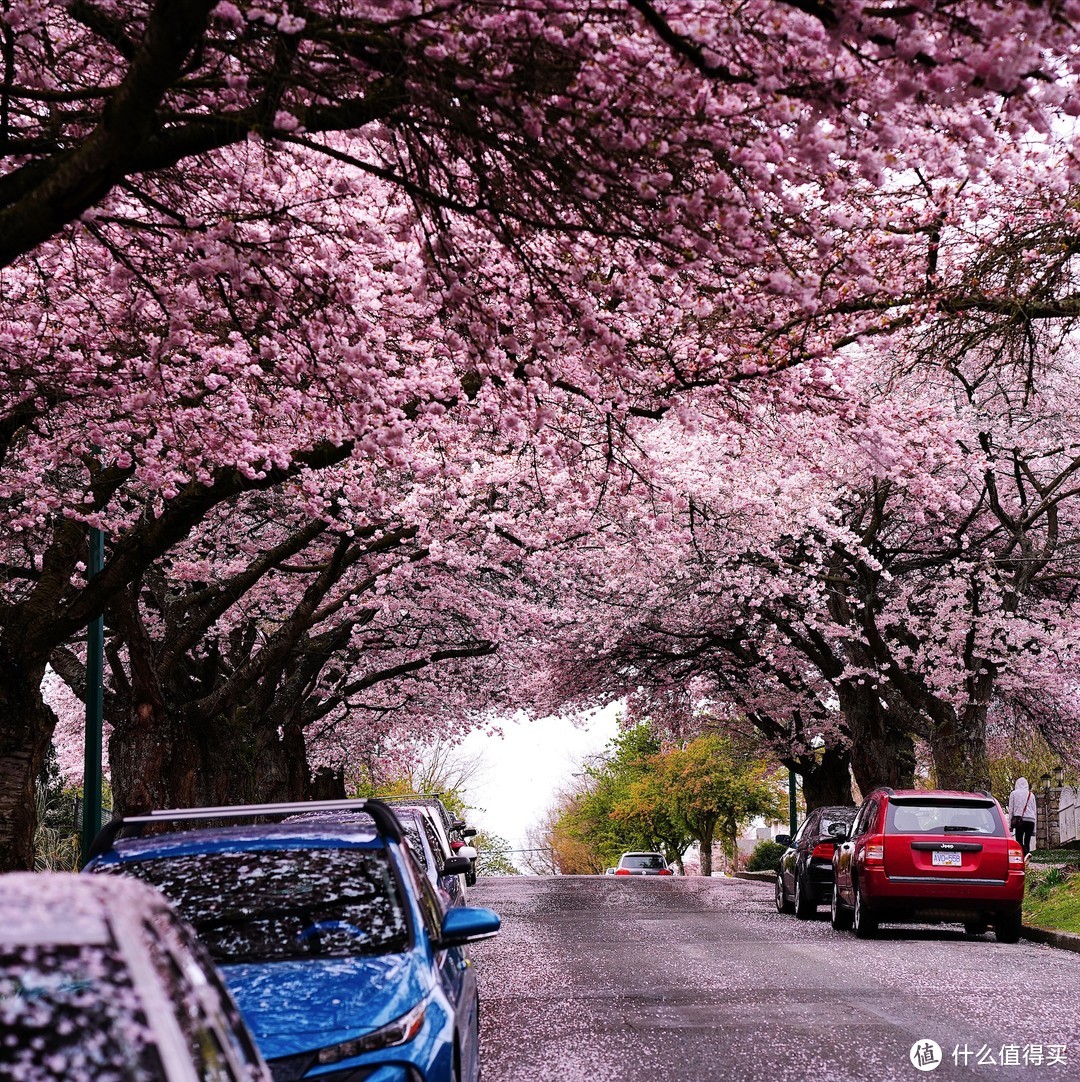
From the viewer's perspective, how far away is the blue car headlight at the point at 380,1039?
5355 mm

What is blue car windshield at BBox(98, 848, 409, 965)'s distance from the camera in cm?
621

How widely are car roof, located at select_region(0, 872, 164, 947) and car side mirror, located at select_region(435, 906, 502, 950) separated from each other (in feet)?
12.5

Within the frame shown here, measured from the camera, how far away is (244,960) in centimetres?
608

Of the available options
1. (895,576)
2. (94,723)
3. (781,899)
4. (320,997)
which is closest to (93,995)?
(320,997)

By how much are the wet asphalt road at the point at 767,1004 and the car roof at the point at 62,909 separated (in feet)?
21.0

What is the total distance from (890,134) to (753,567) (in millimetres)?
23455

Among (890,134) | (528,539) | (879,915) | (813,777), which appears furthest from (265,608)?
(890,134)

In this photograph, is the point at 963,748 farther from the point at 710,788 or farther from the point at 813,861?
the point at 710,788

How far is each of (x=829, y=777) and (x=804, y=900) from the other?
648 inches

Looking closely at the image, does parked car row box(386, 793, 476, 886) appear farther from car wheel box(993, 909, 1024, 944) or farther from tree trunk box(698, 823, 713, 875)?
tree trunk box(698, 823, 713, 875)

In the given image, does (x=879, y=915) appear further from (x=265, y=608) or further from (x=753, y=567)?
(x=265, y=608)

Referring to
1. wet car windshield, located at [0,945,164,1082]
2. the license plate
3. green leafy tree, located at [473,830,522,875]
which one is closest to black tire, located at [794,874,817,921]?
the license plate

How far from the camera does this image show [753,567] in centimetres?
3058

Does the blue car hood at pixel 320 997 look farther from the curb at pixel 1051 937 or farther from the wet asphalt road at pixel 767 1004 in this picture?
the curb at pixel 1051 937
